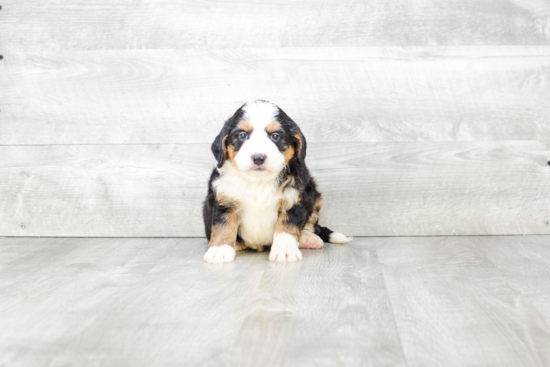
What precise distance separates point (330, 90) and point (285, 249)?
44.2 inches

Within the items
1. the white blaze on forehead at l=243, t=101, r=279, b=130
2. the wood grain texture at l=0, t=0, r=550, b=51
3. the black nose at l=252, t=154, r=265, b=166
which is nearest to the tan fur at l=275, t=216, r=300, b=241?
the black nose at l=252, t=154, r=265, b=166

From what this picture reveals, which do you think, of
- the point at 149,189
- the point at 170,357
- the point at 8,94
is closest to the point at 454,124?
the point at 149,189

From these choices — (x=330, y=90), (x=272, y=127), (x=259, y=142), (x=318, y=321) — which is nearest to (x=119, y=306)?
(x=318, y=321)

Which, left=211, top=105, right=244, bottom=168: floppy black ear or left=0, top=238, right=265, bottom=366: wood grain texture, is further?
left=211, top=105, right=244, bottom=168: floppy black ear

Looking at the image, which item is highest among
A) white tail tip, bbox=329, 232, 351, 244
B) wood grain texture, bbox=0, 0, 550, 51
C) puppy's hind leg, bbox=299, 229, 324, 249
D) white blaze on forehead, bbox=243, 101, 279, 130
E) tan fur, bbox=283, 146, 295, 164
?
wood grain texture, bbox=0, 0, 550, 51

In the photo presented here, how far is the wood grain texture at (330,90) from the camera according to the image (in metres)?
3.14

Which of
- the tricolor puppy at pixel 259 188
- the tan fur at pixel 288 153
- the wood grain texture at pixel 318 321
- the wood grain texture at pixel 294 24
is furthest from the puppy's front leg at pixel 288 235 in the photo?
the wood grain texture at pixel 294 24

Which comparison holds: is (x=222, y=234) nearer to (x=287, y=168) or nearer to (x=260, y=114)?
(x=287, y=168)

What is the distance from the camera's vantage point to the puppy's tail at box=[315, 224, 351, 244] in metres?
2.93

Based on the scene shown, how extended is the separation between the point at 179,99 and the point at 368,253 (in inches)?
56.1

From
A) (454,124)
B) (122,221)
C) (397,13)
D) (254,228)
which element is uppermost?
(397,13)

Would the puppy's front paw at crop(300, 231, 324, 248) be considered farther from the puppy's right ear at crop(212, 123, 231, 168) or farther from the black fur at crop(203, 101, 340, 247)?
the puppy's right ear at crop(212, 123, 231, 168)

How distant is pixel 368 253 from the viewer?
2.67 metres

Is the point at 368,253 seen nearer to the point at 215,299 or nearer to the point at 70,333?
the point at 215,299
